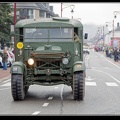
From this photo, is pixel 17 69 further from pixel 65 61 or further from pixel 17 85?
pixel 65 61

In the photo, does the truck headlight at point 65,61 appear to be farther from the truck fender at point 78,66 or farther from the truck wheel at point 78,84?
the truck wheel at point 78,84

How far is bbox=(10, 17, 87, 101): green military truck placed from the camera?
15.9m

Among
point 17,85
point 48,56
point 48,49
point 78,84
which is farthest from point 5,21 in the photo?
point 78,84

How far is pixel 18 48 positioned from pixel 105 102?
3.93 meters

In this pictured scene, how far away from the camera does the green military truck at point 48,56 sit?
15.9 metres

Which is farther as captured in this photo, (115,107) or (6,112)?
(115,107)

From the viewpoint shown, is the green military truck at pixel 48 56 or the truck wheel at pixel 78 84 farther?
the green military truck at pixel 48 56

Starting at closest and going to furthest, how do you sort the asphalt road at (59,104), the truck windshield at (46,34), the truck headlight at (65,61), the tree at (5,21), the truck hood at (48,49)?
the asphalt road at (59,104), the truck headlight at (65,61), the truck hood at (48,49), the truck windshield at (46,34), the tree at (5,21)

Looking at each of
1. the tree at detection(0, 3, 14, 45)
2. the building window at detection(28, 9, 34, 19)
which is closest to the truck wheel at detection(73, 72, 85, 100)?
the tree at detection(0, 3, 14, 45)

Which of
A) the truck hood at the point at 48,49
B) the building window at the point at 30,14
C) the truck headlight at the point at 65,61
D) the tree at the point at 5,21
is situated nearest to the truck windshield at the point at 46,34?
the truck hood at the point at 48,49
